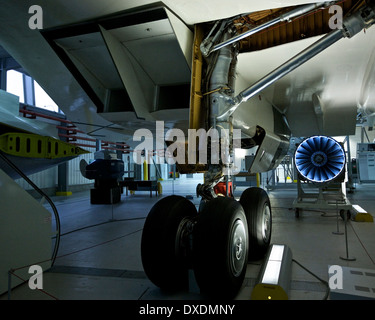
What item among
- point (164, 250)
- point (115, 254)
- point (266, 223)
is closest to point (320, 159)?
point (266, 223)

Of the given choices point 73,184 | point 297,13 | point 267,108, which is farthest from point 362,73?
point 73,184

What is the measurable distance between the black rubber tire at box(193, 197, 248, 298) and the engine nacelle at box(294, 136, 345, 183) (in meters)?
4.18

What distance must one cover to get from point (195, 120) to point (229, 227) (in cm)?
123

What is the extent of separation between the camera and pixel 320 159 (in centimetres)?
553

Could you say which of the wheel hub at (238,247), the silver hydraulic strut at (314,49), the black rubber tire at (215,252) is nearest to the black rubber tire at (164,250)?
the black rubber tire at (215,252)

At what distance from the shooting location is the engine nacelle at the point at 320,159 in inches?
213

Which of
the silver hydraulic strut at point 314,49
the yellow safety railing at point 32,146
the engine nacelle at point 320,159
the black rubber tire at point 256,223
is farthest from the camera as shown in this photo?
the engine nacelle at point 320,159

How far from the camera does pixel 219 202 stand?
2148mm

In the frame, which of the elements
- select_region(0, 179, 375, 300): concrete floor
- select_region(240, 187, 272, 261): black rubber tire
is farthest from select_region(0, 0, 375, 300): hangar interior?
select_region(240, 187, 272, 261): black rubber tire

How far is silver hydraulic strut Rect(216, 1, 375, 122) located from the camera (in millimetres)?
2611

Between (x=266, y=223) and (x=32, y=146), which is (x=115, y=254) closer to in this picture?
(x=32, y=146)

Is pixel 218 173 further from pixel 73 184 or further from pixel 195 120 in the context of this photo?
pixel 73 184

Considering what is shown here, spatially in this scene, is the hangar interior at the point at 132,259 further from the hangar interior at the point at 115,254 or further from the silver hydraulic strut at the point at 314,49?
the silver hydraulic strut at the point at 314,49

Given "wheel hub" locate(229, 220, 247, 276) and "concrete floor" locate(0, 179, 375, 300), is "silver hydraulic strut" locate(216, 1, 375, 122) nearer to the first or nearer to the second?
"wheel hub" locate(229, 220, 247, 276)
